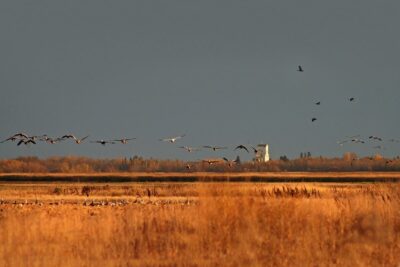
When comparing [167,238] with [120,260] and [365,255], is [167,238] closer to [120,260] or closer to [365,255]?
[120,260]

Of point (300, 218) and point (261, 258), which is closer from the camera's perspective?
point (261, 258)

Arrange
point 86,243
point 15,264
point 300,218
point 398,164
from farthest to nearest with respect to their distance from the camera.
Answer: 1. point 398,164
2. point 300,218
3. point 86,243
4. point 15,264

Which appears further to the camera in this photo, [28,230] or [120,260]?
[28,230]

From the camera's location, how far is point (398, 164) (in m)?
154

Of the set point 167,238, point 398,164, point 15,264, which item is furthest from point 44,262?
point 398,164

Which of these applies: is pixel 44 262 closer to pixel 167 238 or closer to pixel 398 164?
pixel 167 238

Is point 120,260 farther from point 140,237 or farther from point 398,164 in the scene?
point 398,164

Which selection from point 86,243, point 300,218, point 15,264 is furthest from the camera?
point 300,218

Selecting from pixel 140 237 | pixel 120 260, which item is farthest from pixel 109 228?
pixel 120 260

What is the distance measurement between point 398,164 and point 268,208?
136m

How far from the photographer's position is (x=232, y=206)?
22.5 m

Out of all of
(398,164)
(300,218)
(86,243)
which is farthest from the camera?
(398,164)

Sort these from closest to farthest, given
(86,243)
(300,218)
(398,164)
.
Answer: (86,243) → (300,218) → (398,164)

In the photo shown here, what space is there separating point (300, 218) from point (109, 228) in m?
5.44
